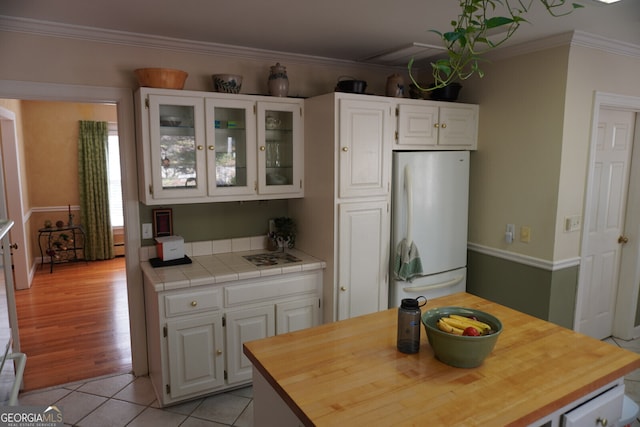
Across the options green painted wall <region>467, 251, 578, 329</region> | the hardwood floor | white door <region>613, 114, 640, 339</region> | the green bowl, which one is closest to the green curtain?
the hardwood floor

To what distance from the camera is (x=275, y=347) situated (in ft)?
5.74

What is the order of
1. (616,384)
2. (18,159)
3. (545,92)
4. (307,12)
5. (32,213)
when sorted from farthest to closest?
(32,213)
(18,159)
(545,92)
(307,12)
(616,384)

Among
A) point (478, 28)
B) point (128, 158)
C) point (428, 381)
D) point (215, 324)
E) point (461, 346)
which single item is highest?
point (478, 28)

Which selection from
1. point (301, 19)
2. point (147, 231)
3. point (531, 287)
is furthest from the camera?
point (531, 287)

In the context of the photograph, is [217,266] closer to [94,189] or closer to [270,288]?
[270,288]

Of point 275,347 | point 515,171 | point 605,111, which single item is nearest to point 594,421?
point 275,347

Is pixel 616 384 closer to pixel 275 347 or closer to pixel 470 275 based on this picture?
pixel 275 347

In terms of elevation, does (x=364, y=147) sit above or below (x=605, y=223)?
above

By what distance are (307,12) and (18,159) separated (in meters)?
4.77

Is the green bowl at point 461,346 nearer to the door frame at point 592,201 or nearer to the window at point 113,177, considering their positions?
the door frame at point 592,201

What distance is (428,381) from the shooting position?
58.8 inches

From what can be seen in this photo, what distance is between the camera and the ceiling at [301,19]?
2.33 metres

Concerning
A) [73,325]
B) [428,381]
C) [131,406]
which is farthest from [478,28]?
[73,325]

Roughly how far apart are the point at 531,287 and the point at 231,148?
2.43 meters
